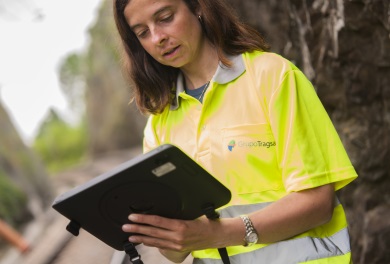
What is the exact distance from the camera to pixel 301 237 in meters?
1.72

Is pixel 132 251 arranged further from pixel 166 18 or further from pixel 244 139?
pixel 166 18

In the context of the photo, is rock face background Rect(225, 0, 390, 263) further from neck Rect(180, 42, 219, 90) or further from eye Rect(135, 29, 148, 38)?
eye Rect(135, 29, 148, 38)

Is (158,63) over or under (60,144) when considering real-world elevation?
over

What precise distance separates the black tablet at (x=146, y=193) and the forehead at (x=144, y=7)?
59 centimetres

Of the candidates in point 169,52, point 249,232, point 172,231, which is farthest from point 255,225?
point 169,52

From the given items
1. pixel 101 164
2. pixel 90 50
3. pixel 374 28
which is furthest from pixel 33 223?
pixel 374 28

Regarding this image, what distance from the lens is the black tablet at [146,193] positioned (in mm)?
A: 1438

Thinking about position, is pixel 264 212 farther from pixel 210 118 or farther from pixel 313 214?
pixel 210 118

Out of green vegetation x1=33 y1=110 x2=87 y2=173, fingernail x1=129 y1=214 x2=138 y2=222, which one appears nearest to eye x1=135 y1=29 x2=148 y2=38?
fingernail x1=129 y1=214 x2=138 y2=222

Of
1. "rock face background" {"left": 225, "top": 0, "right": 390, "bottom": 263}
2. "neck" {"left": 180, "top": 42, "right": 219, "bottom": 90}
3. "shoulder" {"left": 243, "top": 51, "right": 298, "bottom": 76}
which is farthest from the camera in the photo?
"rock face background" {"left": 225, "top": 0, "right": 390, "bottom": 263}

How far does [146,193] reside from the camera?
1543mm

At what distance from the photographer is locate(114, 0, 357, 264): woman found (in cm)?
164

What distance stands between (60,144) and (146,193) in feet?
95.0

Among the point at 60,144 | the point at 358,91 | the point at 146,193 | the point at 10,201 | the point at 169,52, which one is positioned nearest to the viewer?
the point at 146,193
